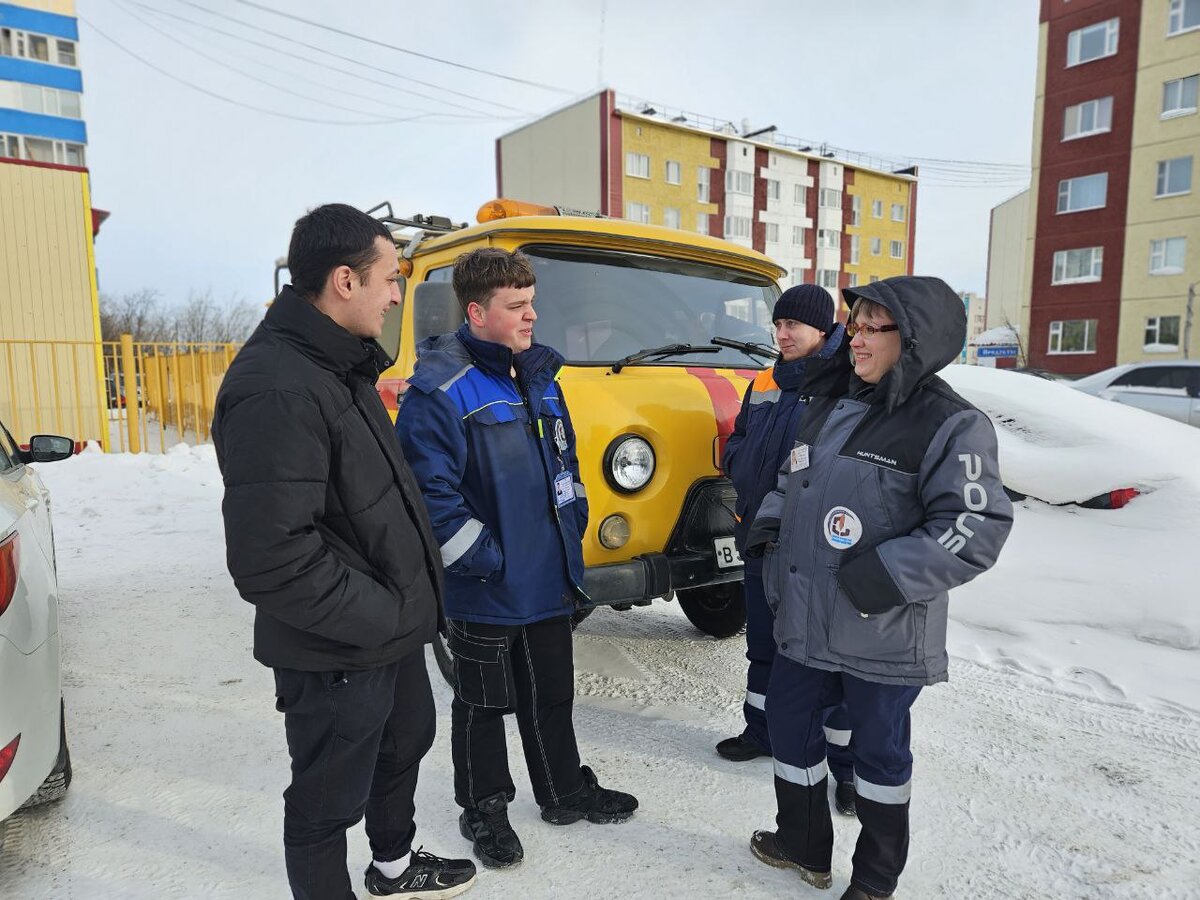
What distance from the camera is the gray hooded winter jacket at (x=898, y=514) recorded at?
1953mm

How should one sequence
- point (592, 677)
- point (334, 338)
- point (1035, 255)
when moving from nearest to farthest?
point (334, 338)
point (592, 677)
point (1035, 255)

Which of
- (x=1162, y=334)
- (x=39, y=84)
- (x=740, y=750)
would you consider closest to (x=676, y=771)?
(x=740, y=750)

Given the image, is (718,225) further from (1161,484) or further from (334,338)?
(334,338)

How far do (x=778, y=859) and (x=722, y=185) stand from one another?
4000 cm

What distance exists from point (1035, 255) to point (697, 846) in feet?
104

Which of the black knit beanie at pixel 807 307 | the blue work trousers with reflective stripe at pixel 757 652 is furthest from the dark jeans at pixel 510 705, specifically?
the black knit beanie at pixel 807 307

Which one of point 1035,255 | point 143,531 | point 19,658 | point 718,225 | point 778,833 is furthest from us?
point 718,225

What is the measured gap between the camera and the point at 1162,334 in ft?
83.3

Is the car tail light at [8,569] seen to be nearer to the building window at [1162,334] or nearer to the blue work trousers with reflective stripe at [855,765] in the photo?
the blue work trousers with reflective stripe at [855,765]

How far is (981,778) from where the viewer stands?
289cm

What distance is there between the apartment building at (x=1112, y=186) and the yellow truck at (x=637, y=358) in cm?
2767

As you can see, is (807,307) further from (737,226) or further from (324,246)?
(737,226)

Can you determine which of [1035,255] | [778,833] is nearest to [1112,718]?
[778,833]

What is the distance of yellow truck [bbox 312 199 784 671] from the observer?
310 centimetres
